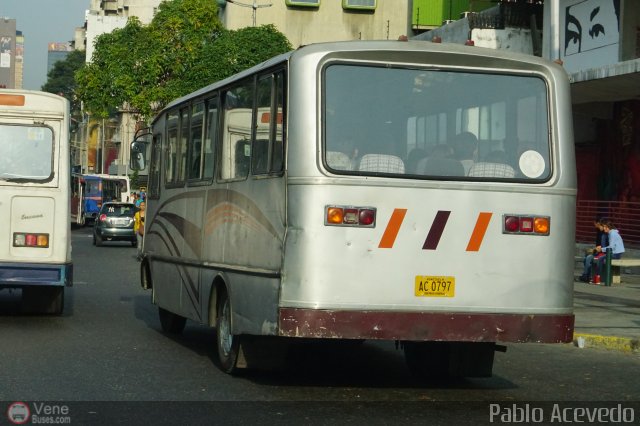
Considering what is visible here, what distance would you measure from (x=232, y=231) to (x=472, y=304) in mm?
2423

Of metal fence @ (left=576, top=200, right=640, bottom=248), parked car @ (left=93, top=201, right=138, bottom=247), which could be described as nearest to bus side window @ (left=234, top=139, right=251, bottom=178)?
metal fence @ (left=576, top=200, right=640, bottom=248)

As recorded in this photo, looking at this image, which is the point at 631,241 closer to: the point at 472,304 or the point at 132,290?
the point at 132,290

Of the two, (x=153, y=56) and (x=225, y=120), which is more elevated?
(x=153, y=56)

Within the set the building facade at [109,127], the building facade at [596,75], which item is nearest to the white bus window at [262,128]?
the building facade at [596,75]

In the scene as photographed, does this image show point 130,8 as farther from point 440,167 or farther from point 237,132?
point 440,167

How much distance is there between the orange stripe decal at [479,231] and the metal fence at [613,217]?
21082 mm

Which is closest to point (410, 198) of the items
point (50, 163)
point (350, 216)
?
point (350, 216)

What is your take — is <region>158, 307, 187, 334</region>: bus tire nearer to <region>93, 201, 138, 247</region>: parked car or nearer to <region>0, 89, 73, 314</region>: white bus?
<region>0, 89, 73, 314</region>: white bus

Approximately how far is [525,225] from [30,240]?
298 inches

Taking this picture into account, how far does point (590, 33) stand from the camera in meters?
30.2

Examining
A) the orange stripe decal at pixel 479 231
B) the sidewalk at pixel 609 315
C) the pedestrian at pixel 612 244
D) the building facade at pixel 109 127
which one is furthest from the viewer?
the building facade at pixel 109 127

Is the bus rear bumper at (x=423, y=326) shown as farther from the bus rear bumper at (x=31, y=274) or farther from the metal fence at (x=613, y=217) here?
the metal fence at (x=613, y=217)

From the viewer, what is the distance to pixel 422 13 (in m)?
64.6

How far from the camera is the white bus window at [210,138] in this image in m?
12.1
